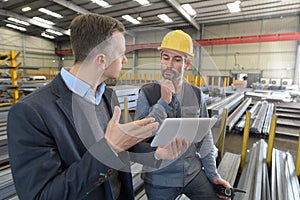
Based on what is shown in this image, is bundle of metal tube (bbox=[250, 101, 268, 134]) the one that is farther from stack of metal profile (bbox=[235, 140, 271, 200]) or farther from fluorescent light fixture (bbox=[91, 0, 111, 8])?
fluorescent light fixture (bbox=[91, 0, 111, 8])

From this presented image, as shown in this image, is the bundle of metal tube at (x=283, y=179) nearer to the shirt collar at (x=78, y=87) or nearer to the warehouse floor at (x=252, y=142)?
the warehouse floor at (x=252, y=142)

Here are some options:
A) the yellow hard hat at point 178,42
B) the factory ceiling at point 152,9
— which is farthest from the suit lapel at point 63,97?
the factory ceiling at point 152,9

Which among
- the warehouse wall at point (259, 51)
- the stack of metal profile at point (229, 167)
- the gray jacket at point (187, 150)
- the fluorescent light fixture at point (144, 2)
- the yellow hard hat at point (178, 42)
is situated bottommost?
the stack of metal profile at point (229, 167)

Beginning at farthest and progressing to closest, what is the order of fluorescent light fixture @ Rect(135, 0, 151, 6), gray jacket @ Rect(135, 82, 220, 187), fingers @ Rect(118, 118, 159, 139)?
fluorescent light fixture @ Rect(135, 0, 151, 6)
gray jacket @ Rect(135, 82, 220, 187)
fingers @ Rect(118, 118, 159, 139)

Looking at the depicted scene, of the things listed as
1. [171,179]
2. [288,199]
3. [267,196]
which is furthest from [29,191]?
[288,199]

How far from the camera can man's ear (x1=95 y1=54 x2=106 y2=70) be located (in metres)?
0.63

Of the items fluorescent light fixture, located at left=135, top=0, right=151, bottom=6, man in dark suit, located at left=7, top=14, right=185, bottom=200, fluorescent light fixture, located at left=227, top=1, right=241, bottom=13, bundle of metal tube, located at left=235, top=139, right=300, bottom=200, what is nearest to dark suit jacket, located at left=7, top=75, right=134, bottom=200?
man in dark suit, located at left=7, top=14, right=185, bottom=200

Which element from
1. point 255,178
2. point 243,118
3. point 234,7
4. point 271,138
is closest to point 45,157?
point 255,178

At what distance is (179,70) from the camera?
688mm

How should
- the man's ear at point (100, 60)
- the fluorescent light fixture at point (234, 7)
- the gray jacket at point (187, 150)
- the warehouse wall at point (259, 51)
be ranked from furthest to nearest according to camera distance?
the warehouse wall at point (259, 51) → the fluorescent light fixture at point (234, 7) → the gray jacket at point (187, 150) → the man's ear at point (100, 60)

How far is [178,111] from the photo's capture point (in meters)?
0.75

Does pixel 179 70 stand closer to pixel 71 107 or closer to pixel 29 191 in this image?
pixel 71 107

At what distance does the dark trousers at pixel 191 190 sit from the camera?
1219mm

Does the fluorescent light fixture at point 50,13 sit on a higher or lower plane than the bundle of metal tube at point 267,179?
higher
